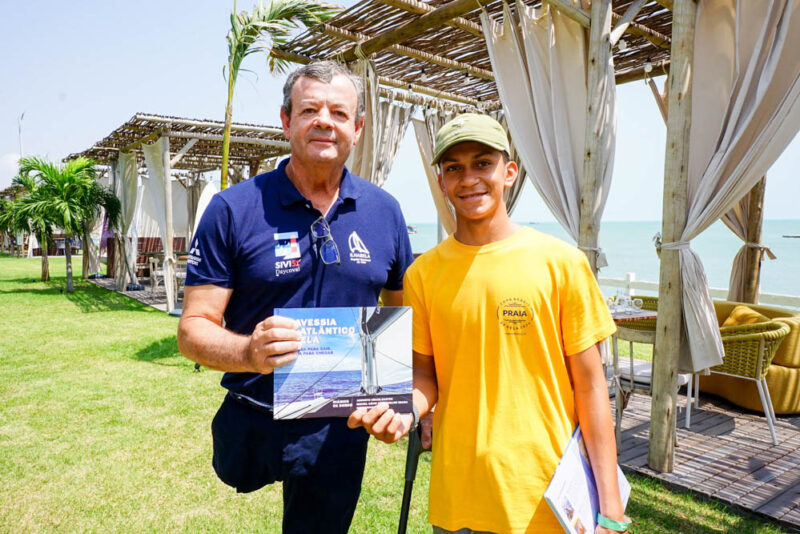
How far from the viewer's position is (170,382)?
5.87 metres

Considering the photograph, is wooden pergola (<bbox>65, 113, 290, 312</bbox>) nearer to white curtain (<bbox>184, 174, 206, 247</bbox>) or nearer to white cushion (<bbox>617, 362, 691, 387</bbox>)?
white curtain (<bbox>184, 174, 206, 247</bbox>)

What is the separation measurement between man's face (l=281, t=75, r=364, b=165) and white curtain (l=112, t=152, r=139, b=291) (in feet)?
42.8

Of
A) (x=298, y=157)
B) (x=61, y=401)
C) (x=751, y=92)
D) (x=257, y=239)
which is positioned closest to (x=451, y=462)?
(x=257, y=239)

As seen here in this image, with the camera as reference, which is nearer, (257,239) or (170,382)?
(257,239)

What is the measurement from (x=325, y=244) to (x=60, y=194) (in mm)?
14123

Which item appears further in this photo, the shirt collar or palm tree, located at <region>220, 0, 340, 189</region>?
palm tree, located at <region>220, 0, 340, 189</region>

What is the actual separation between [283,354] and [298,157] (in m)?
0.74

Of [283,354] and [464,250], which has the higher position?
[464,250]

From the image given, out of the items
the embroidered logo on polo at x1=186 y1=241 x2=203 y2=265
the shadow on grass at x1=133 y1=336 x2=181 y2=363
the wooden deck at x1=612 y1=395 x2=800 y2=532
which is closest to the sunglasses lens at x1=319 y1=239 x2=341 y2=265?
the embroidered logo on polo at x1=186 y1=241 x2=203 y2=265

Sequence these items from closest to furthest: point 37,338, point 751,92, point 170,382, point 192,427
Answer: point 751,92, point 192,427, point 170,382, point 37,338

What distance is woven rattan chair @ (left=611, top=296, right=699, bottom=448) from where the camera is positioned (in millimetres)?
4148

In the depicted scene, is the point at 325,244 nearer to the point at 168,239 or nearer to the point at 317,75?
the point at 317,75

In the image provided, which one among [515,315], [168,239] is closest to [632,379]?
[515,315]

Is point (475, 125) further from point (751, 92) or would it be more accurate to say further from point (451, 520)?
point (751, 92)
